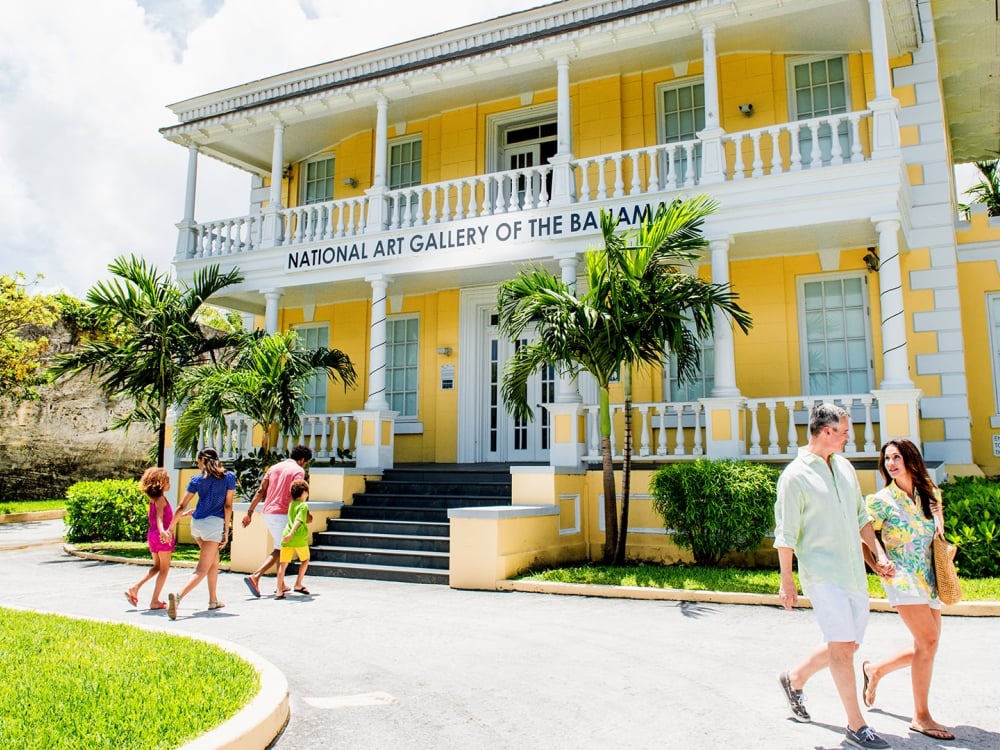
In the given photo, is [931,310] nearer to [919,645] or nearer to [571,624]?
[571,624]

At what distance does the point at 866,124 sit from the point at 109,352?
12.6m

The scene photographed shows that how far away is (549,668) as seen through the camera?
5.55 metres

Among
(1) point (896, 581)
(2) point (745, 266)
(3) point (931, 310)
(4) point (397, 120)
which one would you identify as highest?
(4) point (397, 120)

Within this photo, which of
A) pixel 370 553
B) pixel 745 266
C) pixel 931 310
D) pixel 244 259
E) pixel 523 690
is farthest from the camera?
pixel 244 259

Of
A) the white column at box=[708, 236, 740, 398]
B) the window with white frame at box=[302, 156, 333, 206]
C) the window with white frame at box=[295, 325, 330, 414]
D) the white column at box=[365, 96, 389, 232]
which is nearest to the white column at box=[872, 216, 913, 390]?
the white column at box=[708, 236, 740, 398]

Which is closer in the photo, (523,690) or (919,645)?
(919,645)

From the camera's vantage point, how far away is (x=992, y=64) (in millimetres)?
13875

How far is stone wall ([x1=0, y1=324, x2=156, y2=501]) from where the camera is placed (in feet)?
73.1

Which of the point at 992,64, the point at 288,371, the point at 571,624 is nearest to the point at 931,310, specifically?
the point at 992,64

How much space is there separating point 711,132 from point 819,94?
2.79 m

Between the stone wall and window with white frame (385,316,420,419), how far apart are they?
10083mm

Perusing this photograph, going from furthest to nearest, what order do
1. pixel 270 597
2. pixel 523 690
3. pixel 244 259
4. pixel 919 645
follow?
pixel 244 259, pixel 270 597, pixel 523 690, pixel 919 645

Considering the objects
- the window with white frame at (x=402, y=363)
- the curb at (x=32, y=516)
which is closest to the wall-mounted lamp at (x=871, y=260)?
the window with white frame at (x=402, y=363)

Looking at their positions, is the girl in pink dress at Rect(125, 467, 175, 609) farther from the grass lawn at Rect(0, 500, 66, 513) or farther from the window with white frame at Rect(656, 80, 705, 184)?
the grass lawn at Rect(0, 500, 66, 513)
